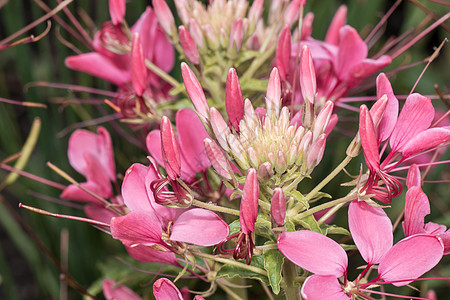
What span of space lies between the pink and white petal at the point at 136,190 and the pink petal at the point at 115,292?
22cm

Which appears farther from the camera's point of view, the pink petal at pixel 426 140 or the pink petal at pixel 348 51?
the pink petal at pixel 348 51

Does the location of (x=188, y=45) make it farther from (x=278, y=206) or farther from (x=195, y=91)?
(x=278, y=206)

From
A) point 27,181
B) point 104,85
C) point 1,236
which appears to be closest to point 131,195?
point 27,181

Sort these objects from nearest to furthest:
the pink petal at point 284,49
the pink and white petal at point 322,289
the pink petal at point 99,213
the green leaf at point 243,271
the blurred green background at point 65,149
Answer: the pink and white petal at point 322,289 < the green leaf at point 243,271 < the pink petal at point 284,49 < the pink petal at point 99,213 < the blurred green background at point 65,149

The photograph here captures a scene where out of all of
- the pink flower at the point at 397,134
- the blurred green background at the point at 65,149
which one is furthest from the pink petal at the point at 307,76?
the blurred green background at the point at 65,149

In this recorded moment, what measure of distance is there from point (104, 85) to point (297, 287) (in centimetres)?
83

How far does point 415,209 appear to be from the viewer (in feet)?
1.86

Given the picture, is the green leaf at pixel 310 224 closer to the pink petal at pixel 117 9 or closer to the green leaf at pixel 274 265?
the green leaf at pixel 274 265

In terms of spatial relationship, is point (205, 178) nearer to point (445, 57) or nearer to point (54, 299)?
point (54, 299)

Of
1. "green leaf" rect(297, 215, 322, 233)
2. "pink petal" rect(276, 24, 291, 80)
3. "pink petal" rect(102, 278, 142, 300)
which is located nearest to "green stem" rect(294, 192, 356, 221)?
"green leaf" rect(297, 215, 322, 233)

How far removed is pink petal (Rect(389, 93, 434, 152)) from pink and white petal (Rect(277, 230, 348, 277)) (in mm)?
144

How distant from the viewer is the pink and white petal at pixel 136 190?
596mm

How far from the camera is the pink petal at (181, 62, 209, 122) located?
1.95ft

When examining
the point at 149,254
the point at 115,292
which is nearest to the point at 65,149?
the point at 115,292
